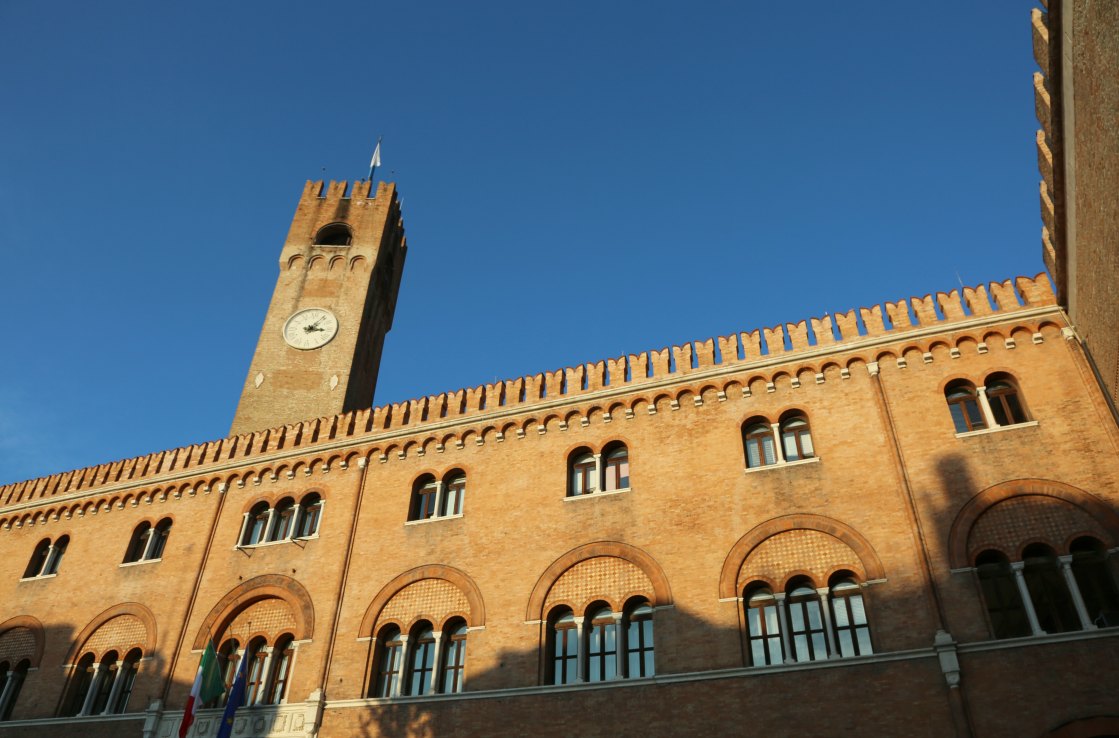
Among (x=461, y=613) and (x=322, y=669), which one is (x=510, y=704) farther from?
(x=322, y=669)

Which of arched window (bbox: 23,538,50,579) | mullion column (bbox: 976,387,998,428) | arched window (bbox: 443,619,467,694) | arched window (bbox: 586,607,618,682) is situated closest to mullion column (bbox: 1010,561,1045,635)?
mullion column (bbox: 976,387,998,428)

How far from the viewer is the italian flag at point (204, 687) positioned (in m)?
14.7

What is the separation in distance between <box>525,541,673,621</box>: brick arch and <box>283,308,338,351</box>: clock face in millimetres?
12393

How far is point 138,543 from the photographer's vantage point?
1905 cm

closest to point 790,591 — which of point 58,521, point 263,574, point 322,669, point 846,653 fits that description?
point 846,653

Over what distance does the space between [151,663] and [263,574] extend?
8.92 ft

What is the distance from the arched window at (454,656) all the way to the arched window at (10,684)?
9.90 m

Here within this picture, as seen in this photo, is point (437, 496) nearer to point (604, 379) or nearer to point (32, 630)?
point (604, 379)

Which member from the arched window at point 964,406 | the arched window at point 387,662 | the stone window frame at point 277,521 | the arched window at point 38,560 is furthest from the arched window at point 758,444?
the arched window at point 38,560

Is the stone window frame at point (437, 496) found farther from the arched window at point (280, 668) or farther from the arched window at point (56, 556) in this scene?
the arched window at point (56, 556)

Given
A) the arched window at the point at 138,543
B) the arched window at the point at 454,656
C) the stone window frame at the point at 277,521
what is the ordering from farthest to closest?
the arched window at the point at 138,543 → the stone window frame at the point at 277,521 → the arched window at the point at 454,656

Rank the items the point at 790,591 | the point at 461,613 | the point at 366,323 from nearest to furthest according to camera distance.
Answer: the point at 790,591
the point at 461,613
the point at 366,323

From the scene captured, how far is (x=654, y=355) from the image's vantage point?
16.5 m

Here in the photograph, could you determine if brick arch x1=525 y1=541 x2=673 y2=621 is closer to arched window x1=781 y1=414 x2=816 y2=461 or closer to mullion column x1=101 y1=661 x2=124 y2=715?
arched window x1=781 y1=414 x2=816 y2=461
